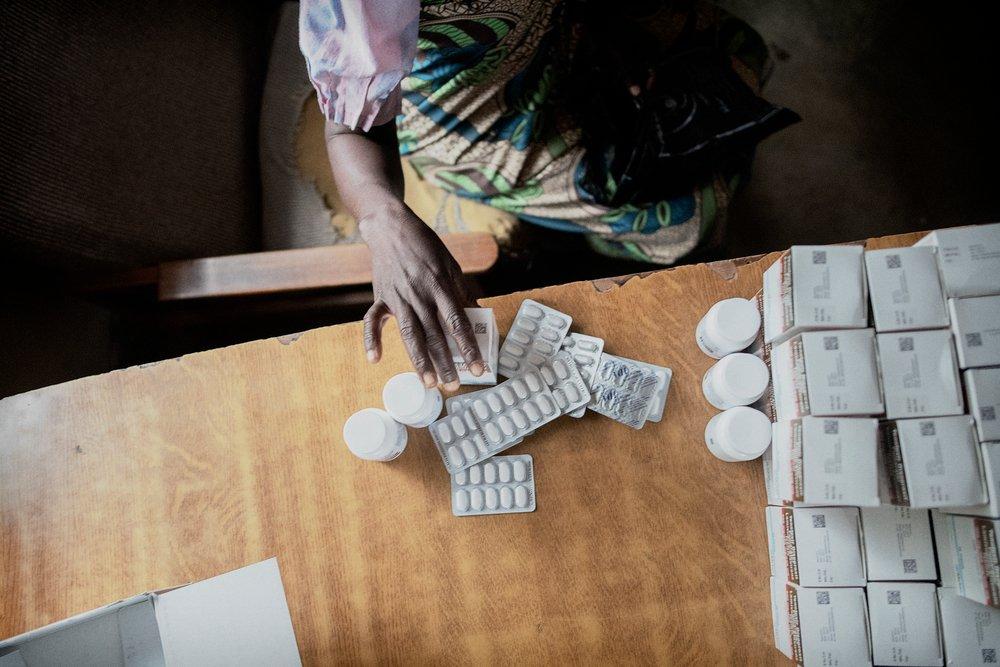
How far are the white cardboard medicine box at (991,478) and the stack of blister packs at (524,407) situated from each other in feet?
1.07

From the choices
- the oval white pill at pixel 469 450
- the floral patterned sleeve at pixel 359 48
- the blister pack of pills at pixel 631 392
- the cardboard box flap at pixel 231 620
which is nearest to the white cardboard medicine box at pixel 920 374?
the blister pack of pills at pixel 631 392

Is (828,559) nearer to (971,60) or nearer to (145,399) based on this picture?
(145,399)

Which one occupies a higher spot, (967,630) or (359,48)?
(359,48)

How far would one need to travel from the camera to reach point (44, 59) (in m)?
0.82

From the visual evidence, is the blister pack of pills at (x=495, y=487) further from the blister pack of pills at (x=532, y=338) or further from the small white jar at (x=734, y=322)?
the small white jar at (x=734, y=322)

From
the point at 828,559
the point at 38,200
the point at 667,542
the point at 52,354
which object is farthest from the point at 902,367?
the point at 52,354

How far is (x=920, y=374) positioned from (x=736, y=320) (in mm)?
196

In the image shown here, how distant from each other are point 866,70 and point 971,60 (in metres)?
0.29

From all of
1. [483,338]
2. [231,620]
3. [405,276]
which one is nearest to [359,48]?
[405,276]

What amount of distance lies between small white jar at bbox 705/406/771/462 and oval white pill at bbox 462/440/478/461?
312 mm

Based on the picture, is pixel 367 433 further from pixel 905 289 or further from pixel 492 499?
pixel 905 289

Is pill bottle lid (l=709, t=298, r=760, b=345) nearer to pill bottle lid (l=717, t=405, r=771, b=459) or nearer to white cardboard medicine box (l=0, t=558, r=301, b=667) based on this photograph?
pill bottle lid (l=717, t=405, r=771, b=459)

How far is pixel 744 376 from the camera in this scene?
0.70 metres

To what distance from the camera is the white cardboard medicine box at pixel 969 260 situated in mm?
601
